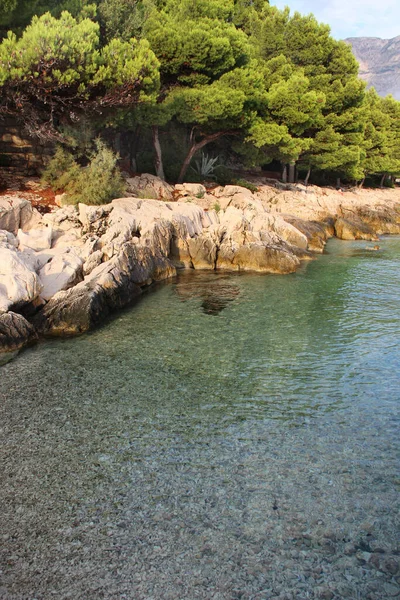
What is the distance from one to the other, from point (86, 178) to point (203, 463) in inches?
726

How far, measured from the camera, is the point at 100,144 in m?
22.8

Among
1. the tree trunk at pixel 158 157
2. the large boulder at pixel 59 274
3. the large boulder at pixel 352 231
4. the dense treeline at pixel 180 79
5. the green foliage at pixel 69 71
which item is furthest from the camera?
the large boulder at pixel 352 231

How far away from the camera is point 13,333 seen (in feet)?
37.9

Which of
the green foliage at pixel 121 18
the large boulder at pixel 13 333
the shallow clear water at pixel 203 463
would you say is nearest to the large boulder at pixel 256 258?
the shallow clear water at pixel 203 463

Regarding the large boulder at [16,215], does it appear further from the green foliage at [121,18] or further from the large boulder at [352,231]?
the large boulder at [352,231]

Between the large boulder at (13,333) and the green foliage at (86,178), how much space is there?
10533mm

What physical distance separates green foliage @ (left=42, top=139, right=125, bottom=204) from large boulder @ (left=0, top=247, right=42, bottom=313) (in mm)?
8592

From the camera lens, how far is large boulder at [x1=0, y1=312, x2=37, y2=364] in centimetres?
1132

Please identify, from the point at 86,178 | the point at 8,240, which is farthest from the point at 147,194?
the point at 8,240

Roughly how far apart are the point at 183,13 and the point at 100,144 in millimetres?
14228

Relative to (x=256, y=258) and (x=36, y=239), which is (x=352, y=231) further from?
(x=36, y=239)

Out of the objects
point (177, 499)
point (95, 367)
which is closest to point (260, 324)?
point (95, 367)

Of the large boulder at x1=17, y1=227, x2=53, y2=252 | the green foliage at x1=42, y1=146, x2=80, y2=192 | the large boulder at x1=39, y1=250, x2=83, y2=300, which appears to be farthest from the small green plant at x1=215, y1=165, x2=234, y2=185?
the large boulder at x1=39, y1=250, x2=83, y2=300

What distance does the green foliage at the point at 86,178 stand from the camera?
69.6 feet
